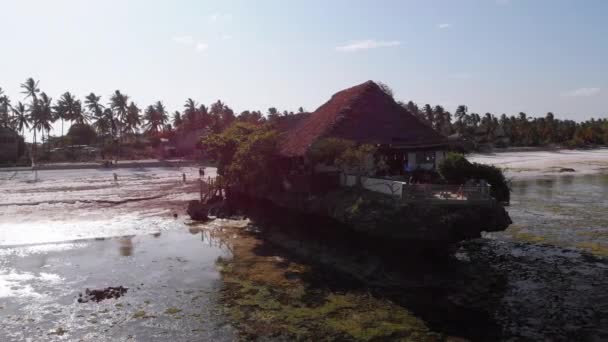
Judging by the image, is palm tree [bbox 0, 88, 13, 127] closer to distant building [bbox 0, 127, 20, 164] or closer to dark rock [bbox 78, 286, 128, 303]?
distant building [bbox 0, 127, 20, 164]

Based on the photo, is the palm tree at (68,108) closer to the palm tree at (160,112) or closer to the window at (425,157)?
the palm tree at (160,112)

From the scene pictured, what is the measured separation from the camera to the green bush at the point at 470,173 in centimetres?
2103

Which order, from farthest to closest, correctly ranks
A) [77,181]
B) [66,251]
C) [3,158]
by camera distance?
[3,158], [77,181], [66,251]

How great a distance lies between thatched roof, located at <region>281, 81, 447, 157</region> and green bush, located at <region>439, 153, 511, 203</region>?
4.02m

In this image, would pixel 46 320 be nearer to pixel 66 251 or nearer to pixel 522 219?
pixel 66 251

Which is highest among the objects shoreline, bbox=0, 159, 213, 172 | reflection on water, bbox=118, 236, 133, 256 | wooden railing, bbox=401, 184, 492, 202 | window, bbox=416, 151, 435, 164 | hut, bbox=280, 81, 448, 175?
hut, bbox=280, 81, 448, 175

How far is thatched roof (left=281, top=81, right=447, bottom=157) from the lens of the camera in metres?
25.3

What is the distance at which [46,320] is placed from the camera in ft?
48.5

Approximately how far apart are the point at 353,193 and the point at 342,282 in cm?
483

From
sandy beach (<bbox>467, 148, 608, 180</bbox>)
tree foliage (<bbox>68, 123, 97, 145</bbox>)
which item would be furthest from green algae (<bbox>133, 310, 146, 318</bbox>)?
tree foliage (<bbox>68, 123, 97, 145</bbox>)

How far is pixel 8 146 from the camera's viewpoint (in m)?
74.4

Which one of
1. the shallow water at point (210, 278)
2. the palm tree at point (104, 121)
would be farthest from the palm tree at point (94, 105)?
the shallow water at point (210, 278)

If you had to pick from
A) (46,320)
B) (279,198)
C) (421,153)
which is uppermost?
(421,153)

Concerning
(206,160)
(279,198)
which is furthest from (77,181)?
(279,198)
